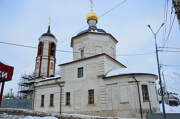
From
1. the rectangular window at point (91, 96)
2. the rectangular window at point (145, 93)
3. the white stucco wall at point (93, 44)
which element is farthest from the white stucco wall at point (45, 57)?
the rectangular window at point (145, 93)

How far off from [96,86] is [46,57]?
22.6 metres

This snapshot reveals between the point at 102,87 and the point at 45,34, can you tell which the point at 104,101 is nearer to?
the point at 102,87

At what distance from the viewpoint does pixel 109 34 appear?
23.9 m

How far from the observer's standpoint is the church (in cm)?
1736

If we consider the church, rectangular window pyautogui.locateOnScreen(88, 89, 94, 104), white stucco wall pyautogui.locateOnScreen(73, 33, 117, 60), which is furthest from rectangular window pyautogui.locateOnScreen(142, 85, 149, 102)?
white stucco wall pyautogui.locateOnScreen(73, 33, 117, 60)

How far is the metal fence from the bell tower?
350 inches

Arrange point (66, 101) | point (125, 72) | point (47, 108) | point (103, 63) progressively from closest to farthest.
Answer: point (125, 72) → point (103, 63) → point (66, 101) → point (47, 108)

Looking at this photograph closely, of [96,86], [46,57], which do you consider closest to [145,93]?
[96,86]

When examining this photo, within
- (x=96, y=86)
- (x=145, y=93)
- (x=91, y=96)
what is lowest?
(x=91, y=96)

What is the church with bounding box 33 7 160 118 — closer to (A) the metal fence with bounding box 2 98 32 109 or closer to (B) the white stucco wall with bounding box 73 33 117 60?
(B) the white stucco wall with bounding box 73 33 117 60

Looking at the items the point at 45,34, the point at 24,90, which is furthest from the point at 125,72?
the point at 45,34

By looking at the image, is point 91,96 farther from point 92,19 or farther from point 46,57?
point 46,57

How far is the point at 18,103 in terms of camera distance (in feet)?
93.4

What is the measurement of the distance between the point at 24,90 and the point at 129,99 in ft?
83.0
